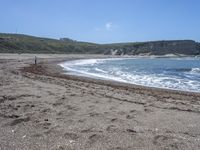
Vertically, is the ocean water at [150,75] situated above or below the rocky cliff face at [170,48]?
below

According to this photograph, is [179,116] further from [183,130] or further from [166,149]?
[166,149]

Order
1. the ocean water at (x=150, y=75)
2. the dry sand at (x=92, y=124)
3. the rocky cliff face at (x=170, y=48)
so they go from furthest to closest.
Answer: the rocky cliff face at (x=170, y=48) → the ocean water at (x=150, y=75) → the dry sand at (x=92, y=124)

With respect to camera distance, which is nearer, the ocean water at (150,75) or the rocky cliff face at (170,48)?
the ocean water at (150,75)

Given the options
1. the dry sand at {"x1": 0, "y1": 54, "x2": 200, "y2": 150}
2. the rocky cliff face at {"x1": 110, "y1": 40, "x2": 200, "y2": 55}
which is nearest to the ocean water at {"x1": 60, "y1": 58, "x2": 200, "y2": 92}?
the dry sand at {"x1": 0, "y1": 54, "x2": 200, "y2": 150}

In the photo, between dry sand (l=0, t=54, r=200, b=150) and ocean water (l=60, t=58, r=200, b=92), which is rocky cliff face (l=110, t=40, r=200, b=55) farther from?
dry sand (l=0, t=54, r=200, b=150)

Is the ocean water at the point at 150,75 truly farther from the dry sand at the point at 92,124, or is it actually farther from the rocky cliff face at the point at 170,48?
the rocky cliff face at the point at 170,48

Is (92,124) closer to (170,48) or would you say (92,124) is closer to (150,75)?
(150,75)

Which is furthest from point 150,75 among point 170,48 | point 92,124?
point 170,48

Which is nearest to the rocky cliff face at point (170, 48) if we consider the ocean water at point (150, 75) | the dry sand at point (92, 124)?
the ocean water at point (150, 75)

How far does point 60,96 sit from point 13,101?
1.85 metres

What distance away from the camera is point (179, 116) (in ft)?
26.5

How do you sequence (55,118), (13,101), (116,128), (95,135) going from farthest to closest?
(13,101), (55,118), (116,128), (95,135)

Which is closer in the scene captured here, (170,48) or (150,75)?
(150,75)

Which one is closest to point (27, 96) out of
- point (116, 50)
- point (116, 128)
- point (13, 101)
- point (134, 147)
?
point (13, 101)
